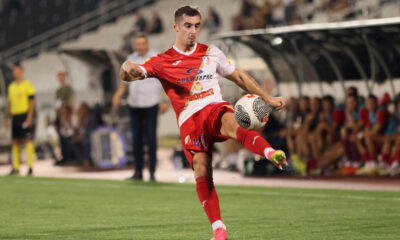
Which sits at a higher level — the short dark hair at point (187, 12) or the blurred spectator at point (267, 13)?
the blurred spectator at point (267, 13)

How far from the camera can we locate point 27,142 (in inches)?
647

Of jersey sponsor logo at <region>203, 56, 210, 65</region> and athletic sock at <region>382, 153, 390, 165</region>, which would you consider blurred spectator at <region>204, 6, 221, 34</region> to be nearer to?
athletic sock at <region>382, 153, 390, 165</region>

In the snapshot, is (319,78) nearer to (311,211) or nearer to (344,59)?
(344,59)

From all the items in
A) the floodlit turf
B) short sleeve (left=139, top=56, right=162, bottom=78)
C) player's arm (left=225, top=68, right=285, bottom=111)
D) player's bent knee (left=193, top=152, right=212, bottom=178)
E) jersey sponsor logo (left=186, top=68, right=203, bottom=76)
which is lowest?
the floodlit turf

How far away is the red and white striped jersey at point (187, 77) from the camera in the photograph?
21.3 feet

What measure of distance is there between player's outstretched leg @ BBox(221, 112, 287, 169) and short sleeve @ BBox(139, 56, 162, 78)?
775 mm

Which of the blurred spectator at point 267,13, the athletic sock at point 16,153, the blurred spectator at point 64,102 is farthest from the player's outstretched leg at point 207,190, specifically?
the blurred spectator at point 267,13

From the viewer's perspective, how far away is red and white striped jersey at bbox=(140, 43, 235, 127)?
6484mm

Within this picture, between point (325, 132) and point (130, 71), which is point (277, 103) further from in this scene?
point (325, 132)

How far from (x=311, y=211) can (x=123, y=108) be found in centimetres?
1201

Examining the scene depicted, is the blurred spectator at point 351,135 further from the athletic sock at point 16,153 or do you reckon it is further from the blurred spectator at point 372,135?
the athletic sock at point 16,153

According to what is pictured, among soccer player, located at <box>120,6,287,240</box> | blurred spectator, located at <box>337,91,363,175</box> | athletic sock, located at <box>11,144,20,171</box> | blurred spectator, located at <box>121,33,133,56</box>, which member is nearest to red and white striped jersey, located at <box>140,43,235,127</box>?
soccer player, located at <box>120,6,287,240</box>

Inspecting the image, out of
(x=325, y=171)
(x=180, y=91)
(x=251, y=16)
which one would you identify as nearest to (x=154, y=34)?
(x=251, y=16)

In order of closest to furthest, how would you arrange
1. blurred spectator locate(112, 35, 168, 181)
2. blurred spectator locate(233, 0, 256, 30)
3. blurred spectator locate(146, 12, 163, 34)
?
blurred spectator locate(112, 35, 168, 181) → blurred spectator locate(233, 0, 256, 30) → blurred spectator locate(146, 12, 163, 34)
